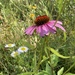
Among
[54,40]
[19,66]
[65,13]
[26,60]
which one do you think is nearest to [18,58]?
[19,66]

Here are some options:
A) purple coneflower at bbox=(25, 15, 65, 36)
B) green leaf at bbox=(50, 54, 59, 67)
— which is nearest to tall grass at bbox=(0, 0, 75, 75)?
green leaf at bbox=(50, 54, 59, 67)

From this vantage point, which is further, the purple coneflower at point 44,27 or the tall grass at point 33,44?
the tall grass at point 33,44

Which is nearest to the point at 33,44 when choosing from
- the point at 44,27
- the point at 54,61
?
the point at 54,61

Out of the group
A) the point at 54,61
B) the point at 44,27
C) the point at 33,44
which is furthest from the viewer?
the point at 33,44

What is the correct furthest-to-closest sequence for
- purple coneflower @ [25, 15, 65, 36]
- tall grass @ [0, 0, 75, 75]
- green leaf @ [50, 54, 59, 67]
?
tall grass @ [0, 0, 75, 75] < green leaf @ [50, 54, 59, 67] < purple coneflower @ [25, 15, 65, 36]

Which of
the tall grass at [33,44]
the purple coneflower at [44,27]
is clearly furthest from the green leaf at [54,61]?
the purple coneflower at [44,27]

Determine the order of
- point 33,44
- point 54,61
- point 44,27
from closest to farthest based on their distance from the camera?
point 44,27 → point 54,61 → point 33,44

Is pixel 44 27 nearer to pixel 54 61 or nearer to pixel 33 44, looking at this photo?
pixel 54 61

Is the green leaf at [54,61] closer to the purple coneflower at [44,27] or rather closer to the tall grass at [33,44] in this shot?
the tall grass at [33,44]

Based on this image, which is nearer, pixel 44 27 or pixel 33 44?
pixel 44 27

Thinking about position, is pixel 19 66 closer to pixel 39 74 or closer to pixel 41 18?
pixel 39 74

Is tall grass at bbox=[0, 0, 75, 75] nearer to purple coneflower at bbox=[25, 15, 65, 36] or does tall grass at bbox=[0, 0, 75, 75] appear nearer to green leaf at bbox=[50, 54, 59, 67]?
green leaf at bbox=[50, 54, 59, 67]

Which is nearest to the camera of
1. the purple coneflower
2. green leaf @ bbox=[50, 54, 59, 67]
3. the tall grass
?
the purple coneflower

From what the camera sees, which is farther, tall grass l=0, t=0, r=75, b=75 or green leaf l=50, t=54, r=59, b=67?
tall grass l=0, t=0, r=75, b=75
